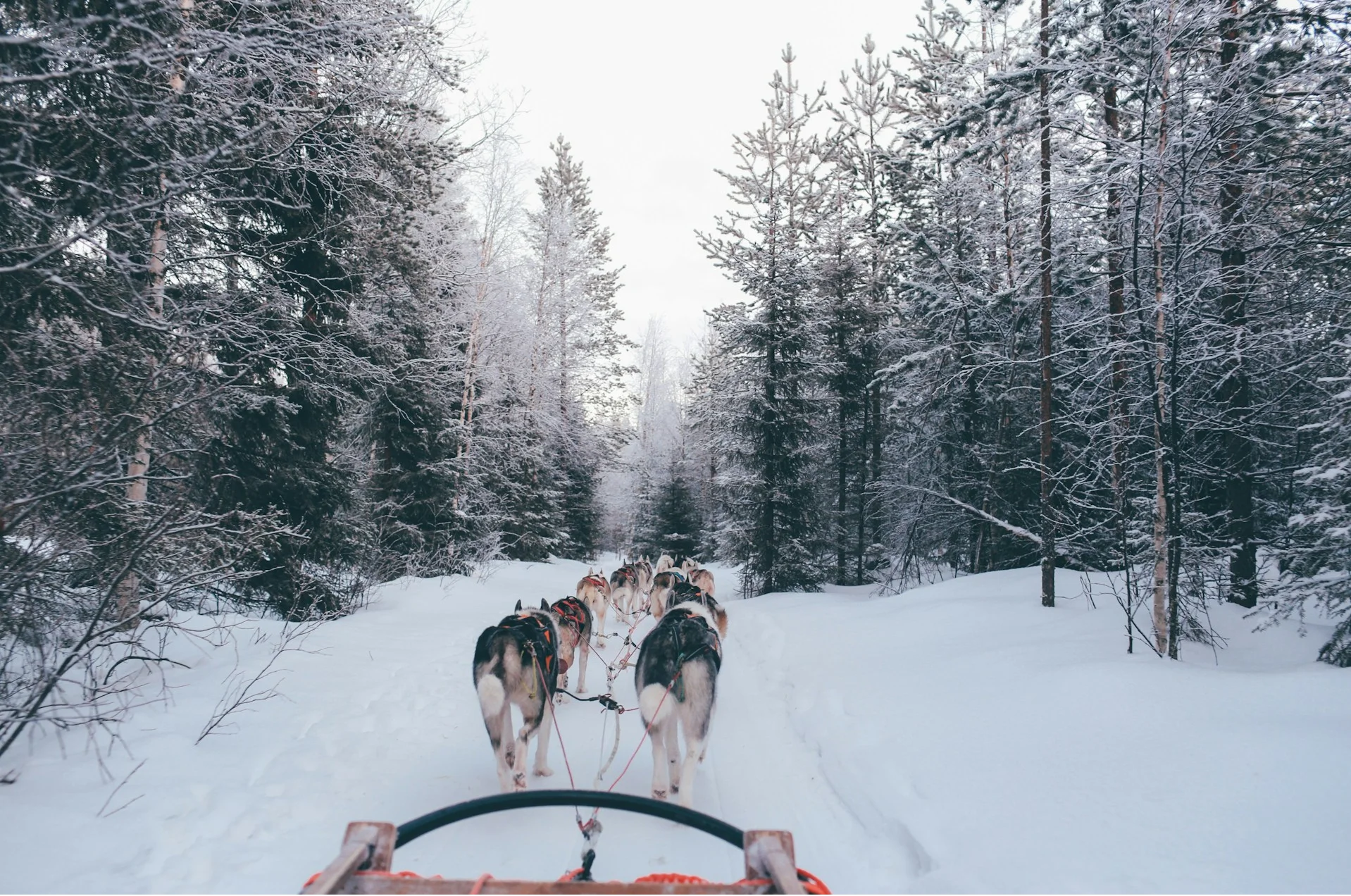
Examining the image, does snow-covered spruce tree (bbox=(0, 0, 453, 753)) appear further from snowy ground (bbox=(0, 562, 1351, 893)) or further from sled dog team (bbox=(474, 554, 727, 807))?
sled dog team (bbox=(474, 554, 727, 807))

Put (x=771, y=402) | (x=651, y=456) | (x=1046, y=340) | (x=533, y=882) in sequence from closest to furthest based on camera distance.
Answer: (x=533, y=882) < (x=1046, y=340) < (x=771, y=402) < (x=651, y=456)

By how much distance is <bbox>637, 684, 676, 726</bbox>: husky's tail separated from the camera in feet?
12.9

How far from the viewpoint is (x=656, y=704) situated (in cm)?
395

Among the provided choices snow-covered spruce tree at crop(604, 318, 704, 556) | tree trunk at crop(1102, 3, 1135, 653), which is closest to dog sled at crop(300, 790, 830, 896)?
tree trunk at crop(1102, 3, 1135, 653)

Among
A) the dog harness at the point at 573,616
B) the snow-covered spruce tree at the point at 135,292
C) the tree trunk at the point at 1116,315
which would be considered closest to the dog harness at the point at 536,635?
the dog harness at the point at 573,616

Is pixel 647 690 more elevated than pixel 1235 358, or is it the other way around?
pixel 1235 358

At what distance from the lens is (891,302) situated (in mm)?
19062

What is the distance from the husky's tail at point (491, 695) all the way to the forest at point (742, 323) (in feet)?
6.31

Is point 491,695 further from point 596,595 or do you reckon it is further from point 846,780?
point 596,595

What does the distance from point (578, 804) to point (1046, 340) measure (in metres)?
10.1

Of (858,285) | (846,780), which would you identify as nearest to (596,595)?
(846,780)

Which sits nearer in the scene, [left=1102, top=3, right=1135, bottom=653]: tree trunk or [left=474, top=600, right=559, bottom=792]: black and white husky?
[left=474, top=600, right=559, bottom=792]: black and white husky

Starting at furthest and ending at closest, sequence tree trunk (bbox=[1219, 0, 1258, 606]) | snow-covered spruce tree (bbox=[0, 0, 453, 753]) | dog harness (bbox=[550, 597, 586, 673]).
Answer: dog harness (bbox=[550, 597, 586, 673]) → tree trunk (bbox=[1219, 0, 1258, 606]) → snow-covered spruce tree (bbox=[0, 0, 453, 753])

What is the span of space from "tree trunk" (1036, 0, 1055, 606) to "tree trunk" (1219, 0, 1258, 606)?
1.76 meters
